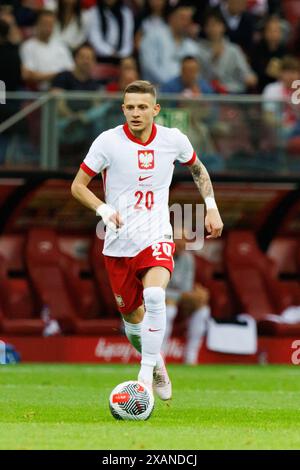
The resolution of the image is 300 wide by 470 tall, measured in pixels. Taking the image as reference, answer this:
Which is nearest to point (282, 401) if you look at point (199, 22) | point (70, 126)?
point (70, 126)

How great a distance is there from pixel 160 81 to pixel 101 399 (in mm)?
9197

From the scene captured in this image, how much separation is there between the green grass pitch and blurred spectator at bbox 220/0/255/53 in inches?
281

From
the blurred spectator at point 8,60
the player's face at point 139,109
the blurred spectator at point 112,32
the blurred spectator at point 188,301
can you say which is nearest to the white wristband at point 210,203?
the player's face at point 139,109

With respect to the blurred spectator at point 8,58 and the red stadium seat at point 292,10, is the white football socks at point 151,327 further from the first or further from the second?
the red stadium seat at point 292,10

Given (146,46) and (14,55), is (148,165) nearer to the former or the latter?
(14,55)

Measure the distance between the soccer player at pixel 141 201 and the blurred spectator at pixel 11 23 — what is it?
28.2 feet

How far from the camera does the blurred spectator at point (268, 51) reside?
2200 centimetres

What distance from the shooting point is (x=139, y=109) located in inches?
416

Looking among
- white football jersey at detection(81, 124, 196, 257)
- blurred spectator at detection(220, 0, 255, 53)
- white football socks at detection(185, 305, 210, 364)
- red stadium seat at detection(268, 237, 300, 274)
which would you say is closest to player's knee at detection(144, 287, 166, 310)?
white football jersey at detection(81, 124, 196, 257)

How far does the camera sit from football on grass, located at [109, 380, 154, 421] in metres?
9.91

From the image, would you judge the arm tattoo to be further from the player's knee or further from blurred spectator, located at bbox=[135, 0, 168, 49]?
blurred spectator, located at bbox=[135, 0, 168, 49]

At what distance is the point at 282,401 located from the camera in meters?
12.4

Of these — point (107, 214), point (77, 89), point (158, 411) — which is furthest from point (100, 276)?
point (107, 214)

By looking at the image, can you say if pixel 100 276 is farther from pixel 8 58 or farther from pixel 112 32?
pixel 112 32
